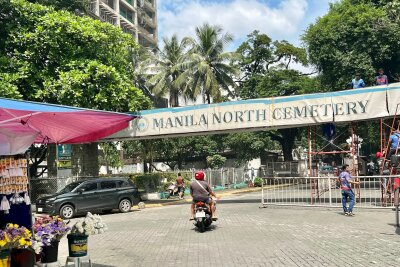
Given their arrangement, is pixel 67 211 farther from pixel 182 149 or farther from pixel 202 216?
pixel 182 149

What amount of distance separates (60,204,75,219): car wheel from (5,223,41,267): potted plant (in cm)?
1208

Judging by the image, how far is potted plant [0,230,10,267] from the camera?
5.89 metres

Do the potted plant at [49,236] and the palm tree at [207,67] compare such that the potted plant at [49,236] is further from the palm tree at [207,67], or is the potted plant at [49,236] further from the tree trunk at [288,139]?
the tree trunk at [288,139]

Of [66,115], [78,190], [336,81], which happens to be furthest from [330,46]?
[66,115]

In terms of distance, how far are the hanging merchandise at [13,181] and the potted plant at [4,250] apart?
801 mm

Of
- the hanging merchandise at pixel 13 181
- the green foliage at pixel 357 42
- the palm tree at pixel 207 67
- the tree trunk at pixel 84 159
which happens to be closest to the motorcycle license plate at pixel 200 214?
the hanging merchandise at pixel 13 181

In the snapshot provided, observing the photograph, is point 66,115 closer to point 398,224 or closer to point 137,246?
point 137,246

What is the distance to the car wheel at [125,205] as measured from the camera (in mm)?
19812

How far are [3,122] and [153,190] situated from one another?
22.3 m

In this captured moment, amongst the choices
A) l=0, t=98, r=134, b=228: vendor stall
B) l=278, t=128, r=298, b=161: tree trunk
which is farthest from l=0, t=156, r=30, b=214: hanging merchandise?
l=278, t=128, r=298, b=161: tree trunk

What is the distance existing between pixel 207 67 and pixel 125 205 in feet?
72.3

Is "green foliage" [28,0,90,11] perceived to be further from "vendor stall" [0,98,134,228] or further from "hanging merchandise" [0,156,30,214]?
"hanging merchandise" [0,156,30,214]

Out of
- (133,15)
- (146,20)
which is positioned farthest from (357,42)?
(146,20)

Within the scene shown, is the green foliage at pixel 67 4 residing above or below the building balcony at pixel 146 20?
below
